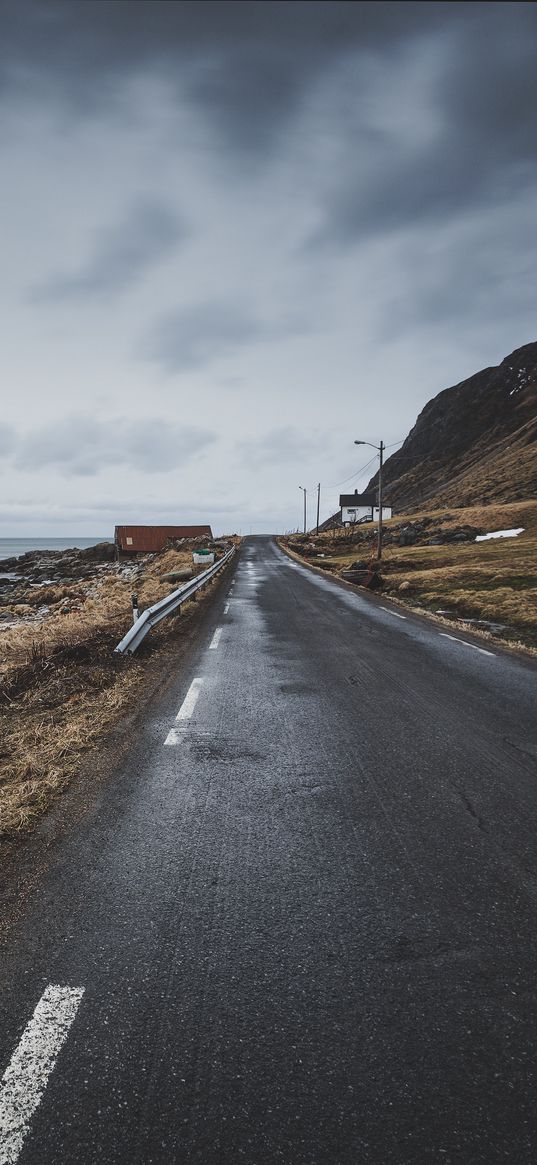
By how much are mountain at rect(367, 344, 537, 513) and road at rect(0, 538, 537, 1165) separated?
8453cm

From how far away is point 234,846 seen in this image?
3.21 m

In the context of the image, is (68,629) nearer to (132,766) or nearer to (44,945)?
(132,766)

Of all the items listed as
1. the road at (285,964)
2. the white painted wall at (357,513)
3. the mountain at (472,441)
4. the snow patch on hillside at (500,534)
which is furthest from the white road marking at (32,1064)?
the white painted wall at (357,513)

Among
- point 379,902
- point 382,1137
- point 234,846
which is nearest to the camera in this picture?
point 382,1137

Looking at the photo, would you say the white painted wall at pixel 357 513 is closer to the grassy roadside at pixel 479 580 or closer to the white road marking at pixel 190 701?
the grassy roadside at pixel 479 580

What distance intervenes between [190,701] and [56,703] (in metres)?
1.51

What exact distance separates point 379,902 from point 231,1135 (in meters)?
1.27

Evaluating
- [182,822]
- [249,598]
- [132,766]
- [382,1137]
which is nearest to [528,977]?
[382,1137]

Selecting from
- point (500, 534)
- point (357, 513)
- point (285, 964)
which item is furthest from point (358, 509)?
point (285, 964)

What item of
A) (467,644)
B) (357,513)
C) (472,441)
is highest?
(472,441)

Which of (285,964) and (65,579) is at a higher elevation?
(65,579)

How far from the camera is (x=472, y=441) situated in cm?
15188

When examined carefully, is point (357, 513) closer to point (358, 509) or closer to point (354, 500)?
point (358, 509)

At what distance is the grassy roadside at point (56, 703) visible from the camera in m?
3.87
